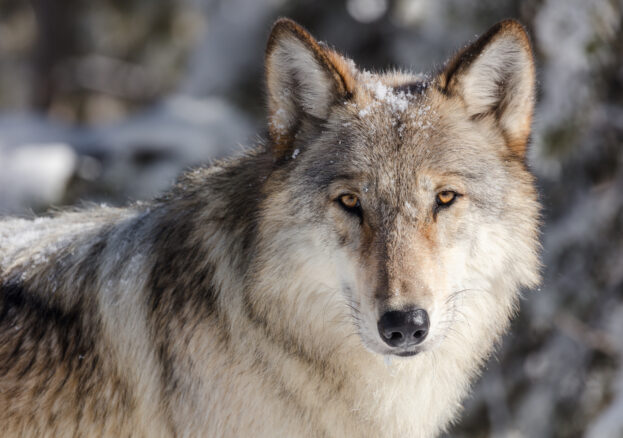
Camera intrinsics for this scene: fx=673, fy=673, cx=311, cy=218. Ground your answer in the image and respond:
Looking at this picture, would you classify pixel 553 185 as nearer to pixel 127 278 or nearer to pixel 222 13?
pixel 127 278

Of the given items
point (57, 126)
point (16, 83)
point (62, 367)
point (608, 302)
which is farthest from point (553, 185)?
point (16, 83)

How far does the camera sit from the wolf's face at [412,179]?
2.53 m

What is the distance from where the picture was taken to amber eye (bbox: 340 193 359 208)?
268 cm

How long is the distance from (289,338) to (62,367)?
934mm

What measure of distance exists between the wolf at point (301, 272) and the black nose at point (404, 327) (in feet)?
0.51

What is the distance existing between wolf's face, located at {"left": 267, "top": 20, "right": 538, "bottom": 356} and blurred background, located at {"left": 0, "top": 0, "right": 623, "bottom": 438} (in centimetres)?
46

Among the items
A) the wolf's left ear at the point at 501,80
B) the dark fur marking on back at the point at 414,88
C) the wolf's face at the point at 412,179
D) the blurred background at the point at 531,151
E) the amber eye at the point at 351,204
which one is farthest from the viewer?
the blurred background at the point at 531,151

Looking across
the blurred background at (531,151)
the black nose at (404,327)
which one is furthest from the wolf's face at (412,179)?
the blurred background at (531,151)

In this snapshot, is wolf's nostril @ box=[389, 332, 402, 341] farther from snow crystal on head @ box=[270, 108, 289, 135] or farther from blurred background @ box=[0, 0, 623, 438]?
blurred background @ box=[0, 0, 623, 438]

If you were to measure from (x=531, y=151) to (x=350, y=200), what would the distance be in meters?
3.64

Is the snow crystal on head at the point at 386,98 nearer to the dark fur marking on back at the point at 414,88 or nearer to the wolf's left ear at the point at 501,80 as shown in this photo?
the dark fur marking on back at the point at 414,88

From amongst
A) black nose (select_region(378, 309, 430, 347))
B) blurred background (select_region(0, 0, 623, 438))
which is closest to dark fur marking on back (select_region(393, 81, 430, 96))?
blurred background (select_region(0, 0, 623, 438))

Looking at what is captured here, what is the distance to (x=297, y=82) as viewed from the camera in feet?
9.43

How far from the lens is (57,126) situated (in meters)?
10.5
